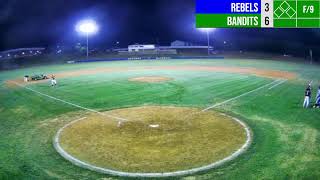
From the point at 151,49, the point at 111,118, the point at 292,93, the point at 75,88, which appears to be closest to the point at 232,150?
the point at 111,118

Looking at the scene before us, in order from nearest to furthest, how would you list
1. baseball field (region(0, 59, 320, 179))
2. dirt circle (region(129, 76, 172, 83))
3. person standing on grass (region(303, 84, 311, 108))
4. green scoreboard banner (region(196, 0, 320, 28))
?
baseball field (region(0, 59, 320, 179)) < person standing on grass (region(303, 84, 311, 108)) < green scoreboard banner (region(196, 0, 320, 28)) < dirt circle (region(129, 76, 172, 83))

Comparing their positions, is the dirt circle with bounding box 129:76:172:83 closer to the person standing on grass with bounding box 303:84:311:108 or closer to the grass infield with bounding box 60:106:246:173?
the grass infield with bounding box 60:106:246:173

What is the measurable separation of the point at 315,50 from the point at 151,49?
39.6m

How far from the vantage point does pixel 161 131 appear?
1706 centimetres

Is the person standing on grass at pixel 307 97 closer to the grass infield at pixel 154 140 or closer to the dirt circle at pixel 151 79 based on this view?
the grass infield at pixel 154 140

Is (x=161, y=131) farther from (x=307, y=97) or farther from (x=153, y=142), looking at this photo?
(x=307, y=97)

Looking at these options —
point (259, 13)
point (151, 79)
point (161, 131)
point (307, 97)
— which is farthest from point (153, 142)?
point (151, 79)

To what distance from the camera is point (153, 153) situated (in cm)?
1417

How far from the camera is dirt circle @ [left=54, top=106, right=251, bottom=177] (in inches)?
512

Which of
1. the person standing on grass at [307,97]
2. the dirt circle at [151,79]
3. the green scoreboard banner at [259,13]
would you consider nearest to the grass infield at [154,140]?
the person standing on grass at [307,97]

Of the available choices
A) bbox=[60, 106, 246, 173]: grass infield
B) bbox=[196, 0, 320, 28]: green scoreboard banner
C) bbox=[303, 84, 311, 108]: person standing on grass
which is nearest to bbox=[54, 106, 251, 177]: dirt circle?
bbox=[60, 106, 246, 173]: grass infield

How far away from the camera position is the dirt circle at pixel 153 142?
13.0 m

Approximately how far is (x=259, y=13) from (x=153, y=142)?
50.2 feet

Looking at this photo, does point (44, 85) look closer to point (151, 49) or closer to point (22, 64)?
point (22, 64)
